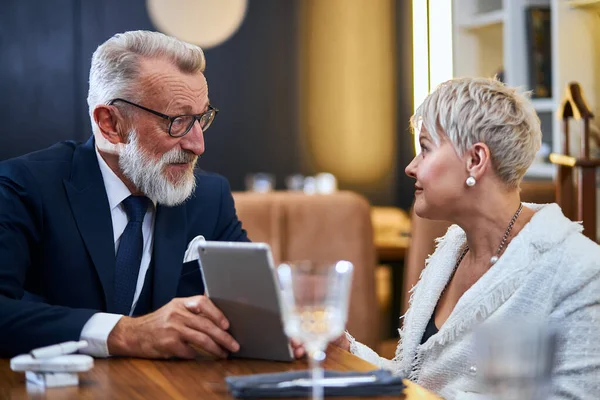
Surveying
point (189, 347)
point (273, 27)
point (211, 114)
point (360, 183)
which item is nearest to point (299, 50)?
point (273, 27)

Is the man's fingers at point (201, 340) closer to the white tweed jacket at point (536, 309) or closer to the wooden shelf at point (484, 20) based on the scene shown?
the white tweed jacket at point (536, 309)

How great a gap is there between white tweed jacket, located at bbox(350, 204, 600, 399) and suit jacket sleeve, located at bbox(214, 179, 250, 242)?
459mm

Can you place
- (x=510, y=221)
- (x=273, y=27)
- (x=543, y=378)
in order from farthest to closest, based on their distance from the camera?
(x=273, y=27) → (x=510, y=221) → (x=543, y=378)

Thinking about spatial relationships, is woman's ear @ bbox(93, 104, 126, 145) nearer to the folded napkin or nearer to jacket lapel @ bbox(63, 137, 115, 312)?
jacket lapel @ bbox(63, 137, 115, 312)

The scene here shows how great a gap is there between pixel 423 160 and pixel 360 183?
423cm

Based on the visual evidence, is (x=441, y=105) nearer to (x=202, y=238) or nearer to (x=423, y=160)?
(x=423, y=160)

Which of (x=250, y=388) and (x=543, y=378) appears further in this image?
(x=250, y=388)

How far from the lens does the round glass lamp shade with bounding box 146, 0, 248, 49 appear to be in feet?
18.5

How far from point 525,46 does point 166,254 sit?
7.95 ft

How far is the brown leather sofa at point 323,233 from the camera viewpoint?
2949 millimetres

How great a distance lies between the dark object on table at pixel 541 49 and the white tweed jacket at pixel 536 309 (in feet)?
6.51

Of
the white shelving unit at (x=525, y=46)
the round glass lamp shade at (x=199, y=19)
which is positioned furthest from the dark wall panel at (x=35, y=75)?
the white shelving unit at (x=525, y=46)

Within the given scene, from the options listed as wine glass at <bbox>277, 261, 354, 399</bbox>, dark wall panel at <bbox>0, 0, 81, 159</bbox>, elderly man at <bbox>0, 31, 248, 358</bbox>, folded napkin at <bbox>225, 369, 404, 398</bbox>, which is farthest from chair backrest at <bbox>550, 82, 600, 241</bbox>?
dark wall panel at <bbox>0, 0, 81, 159</bbox>

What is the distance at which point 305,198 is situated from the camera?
3039 mm
